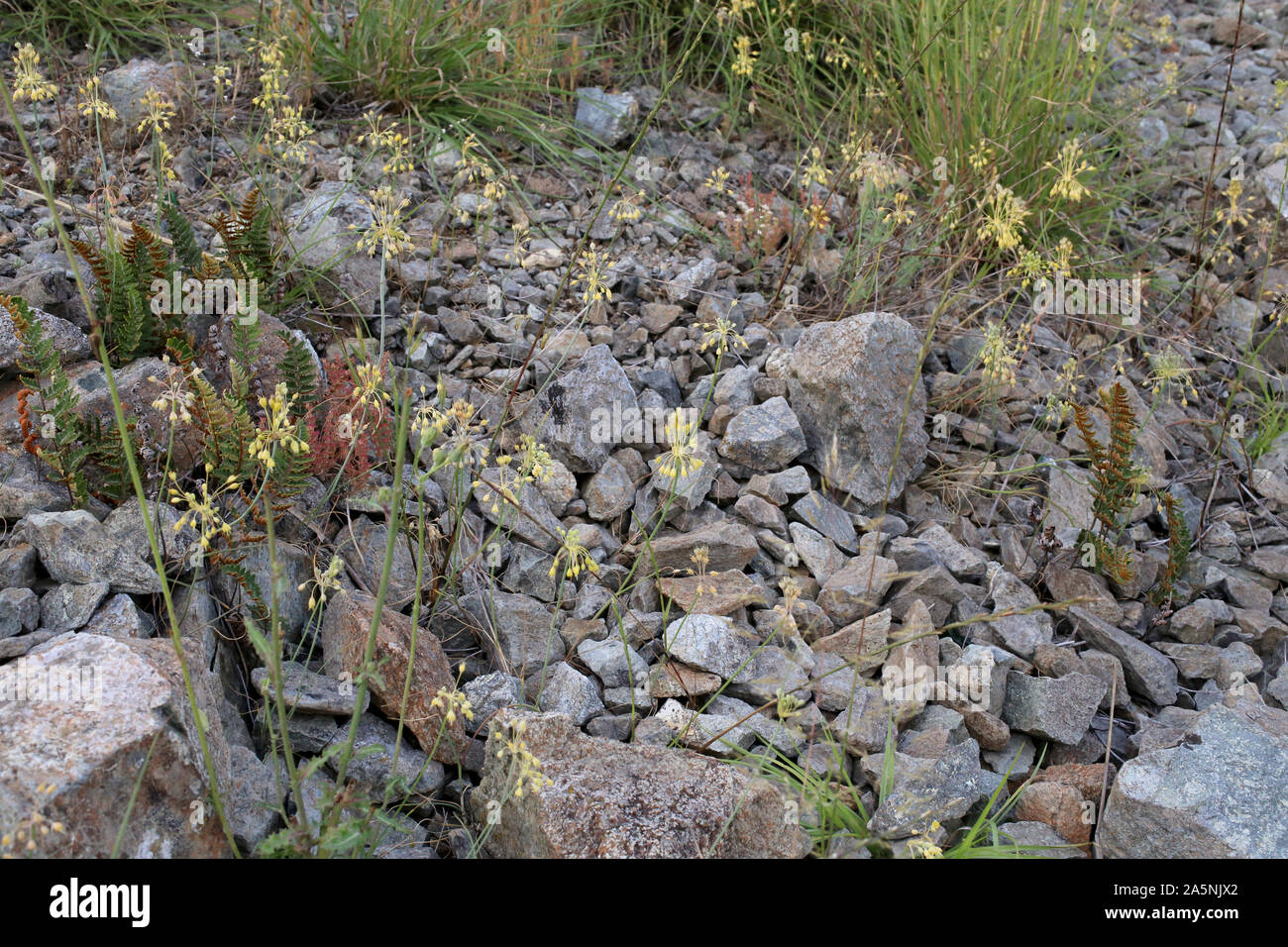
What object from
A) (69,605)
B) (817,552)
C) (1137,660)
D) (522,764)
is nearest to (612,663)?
(522,764)

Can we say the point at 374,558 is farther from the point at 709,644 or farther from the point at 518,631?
the point at 709,644

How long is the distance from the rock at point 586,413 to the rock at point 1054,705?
4.66ft

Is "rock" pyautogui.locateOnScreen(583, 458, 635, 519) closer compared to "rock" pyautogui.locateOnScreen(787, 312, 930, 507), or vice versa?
"rock" pyautogui.locateOnScreen(583, 458, 635, 519)

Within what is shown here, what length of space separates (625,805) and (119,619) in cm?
127

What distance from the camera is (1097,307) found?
13.8ft

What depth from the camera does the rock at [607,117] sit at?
4.59 meters

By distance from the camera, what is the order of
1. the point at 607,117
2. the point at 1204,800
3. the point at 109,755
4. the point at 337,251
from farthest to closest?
the point at 607,117, the point at 337,251, the point at 1204,800, the point at 109,755

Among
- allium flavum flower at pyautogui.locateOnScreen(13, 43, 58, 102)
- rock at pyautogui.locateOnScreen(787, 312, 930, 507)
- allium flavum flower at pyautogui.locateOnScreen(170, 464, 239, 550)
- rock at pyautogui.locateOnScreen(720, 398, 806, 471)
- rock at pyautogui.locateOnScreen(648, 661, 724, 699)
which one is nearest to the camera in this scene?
allium flavum flower at pyautogui.locateOnScreen(170, 464, 239, 550)

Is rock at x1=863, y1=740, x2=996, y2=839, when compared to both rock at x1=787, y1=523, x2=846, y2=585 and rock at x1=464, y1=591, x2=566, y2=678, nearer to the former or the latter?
rock at x1=787, y1=523, x2=846, y2=585

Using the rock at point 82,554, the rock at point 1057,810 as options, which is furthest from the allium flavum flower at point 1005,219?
the rock at point 82,554

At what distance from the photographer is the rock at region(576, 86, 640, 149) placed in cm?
459

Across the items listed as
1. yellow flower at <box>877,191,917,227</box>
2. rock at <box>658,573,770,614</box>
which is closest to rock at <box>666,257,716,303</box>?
yellow flower at <box>877,191,917,227</box>

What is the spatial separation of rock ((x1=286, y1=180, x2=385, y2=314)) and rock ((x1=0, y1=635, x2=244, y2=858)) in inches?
67.8

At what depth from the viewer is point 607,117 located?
4.64m
